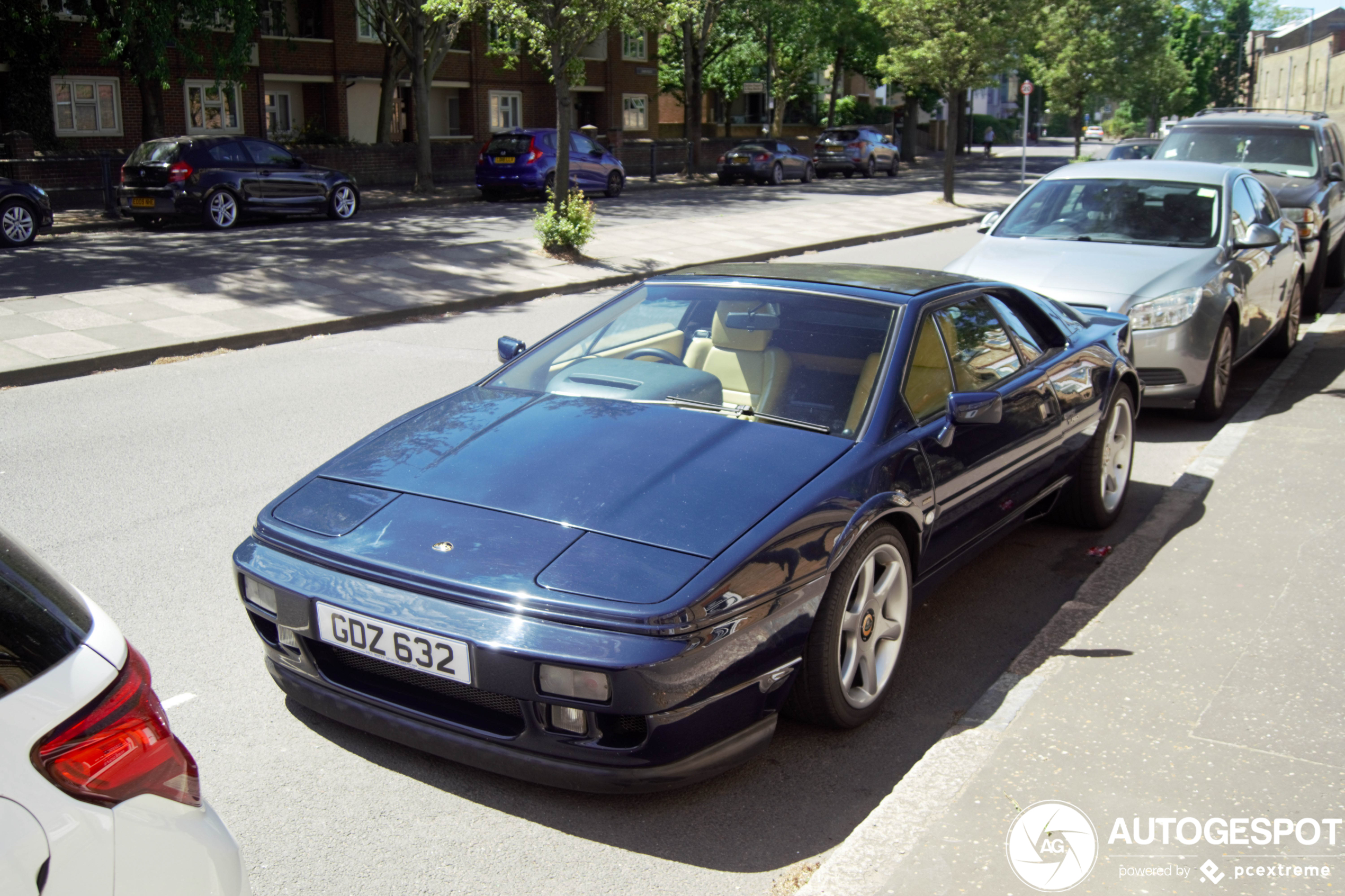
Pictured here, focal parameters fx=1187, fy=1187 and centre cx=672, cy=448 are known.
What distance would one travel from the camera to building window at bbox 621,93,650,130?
49.1 metres

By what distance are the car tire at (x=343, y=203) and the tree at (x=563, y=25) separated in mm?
5513

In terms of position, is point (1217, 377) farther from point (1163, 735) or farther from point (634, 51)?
point (634, 51)

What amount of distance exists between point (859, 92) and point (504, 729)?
2993 inches

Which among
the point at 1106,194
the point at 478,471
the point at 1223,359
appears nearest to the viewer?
the point at 478,471

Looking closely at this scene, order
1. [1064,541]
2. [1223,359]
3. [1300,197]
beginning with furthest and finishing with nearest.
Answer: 1. [1300,197]
2. [1223,359]
3. [1064,541]

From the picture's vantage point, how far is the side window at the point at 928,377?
4320 mm

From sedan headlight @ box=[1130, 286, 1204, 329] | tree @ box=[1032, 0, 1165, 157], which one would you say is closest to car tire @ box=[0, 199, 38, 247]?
sedan headlight @ box=[1130, 286, 1204, 329]

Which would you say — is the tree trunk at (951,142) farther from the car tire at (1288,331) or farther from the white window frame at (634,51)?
the white window frame at (634,51)

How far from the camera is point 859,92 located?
245 ft

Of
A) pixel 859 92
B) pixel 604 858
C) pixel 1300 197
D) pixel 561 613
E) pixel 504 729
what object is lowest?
pixel 604 858

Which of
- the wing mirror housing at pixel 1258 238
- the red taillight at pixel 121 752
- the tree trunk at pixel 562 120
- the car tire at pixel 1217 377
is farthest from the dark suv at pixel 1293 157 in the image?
the red taillight at pixel 121 752

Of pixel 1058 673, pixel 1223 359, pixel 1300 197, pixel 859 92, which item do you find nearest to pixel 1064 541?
pixel 1058 673

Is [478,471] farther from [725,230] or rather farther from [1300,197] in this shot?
[725,230]

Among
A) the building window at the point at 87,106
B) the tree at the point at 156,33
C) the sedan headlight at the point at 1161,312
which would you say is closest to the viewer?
the sedan headlight at the point at 1161,312
